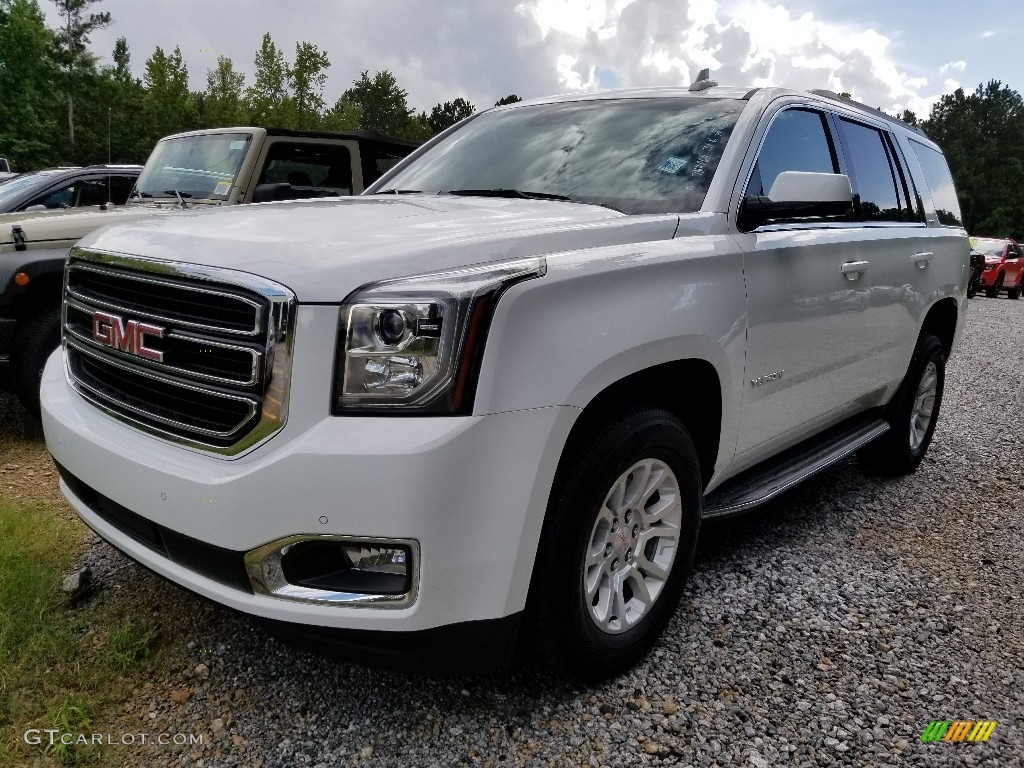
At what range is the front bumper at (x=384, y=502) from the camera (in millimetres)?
1753

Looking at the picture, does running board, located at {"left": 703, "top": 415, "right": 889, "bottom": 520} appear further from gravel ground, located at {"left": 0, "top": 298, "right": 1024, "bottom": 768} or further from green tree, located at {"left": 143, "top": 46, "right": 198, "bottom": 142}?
green tree, located at {"left": 143, "top": 46, "right": 198, "bottom": 142}

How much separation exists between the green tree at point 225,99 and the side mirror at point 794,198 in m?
38.8

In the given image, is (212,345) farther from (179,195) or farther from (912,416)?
(179,195)

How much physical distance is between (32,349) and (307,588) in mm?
3428

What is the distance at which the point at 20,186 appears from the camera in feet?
20.7

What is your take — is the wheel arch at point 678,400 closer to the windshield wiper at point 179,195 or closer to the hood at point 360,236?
the hood at point 360,236

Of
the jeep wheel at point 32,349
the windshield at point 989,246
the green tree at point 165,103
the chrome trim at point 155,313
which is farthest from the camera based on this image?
the green tree at point 165,103

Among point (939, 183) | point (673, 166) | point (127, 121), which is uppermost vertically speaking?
point (939, 183)

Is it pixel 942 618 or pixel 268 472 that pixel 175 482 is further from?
pixel 942 618

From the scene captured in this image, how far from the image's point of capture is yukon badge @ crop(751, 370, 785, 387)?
2.80 m

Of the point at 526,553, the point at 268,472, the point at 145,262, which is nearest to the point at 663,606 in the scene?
the point at 526,553

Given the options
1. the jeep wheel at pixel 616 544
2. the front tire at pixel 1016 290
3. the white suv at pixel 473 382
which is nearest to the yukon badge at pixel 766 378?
the white suv at pixel 473 382

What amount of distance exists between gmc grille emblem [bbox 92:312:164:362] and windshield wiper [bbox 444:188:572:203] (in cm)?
140

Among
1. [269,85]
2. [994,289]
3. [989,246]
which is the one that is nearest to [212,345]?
[989,246]
